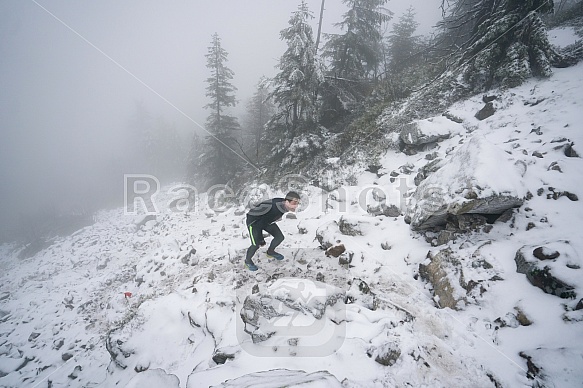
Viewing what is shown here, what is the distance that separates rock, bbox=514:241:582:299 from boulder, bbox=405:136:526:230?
1084 mm

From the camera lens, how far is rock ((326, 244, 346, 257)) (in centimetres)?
573

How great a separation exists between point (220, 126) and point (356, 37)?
1187cm

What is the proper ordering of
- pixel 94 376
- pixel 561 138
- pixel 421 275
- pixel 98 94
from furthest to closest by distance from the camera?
pixel 98 94, pixel 561 138, pixel 94 376, pixel 421 275

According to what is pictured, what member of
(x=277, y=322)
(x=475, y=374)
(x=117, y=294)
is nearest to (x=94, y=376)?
(x=117, y=294)

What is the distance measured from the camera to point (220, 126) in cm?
1889

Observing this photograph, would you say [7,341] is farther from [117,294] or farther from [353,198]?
[353,198]

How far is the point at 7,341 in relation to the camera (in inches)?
304

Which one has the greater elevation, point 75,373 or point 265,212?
point 265,212

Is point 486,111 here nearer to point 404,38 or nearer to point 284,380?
point 284,380

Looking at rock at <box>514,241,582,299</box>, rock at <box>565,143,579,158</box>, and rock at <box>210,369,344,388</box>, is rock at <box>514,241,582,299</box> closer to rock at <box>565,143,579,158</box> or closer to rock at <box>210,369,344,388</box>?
rock at <box>565,143,579,158</box>

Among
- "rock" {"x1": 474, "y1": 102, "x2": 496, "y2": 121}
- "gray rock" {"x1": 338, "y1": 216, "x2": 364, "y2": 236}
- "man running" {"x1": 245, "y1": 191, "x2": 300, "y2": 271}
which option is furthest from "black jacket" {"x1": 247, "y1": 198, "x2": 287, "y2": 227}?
"rock" {"x1": 474, "y1": 102, "x2": 496, "y2": 121}

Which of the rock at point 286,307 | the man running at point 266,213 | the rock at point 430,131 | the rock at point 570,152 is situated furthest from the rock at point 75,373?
the rock at point 570,152

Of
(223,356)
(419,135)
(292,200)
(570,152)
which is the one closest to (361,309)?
(223,356)

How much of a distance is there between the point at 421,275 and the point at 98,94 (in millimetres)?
181950
